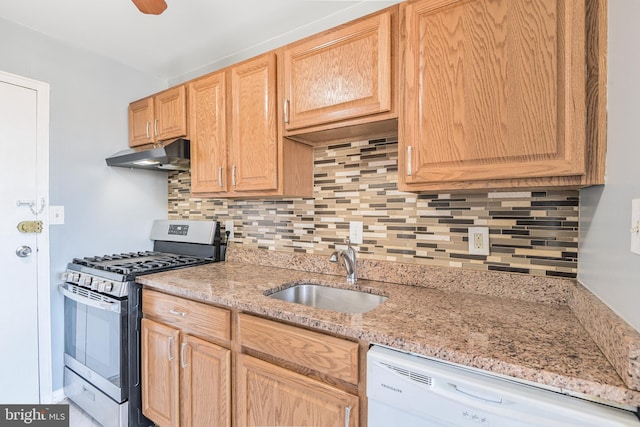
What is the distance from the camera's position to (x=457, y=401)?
78 centimetres

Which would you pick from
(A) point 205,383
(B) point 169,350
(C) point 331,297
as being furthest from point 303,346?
(B) point 169,350

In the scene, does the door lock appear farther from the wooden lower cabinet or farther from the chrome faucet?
the chrome faucet

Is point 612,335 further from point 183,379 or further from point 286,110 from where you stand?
point 183,379

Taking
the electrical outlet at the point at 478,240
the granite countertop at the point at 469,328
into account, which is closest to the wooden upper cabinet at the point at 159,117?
the granite countertop at the point at 469,328

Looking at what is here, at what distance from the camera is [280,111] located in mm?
1537

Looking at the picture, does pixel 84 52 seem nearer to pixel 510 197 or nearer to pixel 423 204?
pixel 423 204

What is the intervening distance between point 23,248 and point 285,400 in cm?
186

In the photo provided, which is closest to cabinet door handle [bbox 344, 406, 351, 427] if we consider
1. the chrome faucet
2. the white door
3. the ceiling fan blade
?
the chrome faucet

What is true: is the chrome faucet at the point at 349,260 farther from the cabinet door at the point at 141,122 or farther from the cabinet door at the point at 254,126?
the cabinet door at the point at 141,122

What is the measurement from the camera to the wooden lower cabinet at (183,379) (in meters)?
1.32

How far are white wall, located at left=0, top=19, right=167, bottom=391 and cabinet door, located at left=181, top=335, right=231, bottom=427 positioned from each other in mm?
1203

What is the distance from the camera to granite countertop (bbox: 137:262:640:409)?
0.68 metres

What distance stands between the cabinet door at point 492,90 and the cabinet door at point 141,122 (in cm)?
185

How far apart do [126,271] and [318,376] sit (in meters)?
A: 1.24
